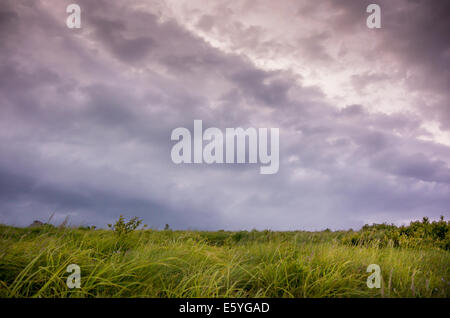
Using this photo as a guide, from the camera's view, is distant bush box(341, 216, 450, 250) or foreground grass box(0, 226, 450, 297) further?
distant bush box(341, 216, 450, 250)

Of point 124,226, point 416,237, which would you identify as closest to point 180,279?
point 124,226

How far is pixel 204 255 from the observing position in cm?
516

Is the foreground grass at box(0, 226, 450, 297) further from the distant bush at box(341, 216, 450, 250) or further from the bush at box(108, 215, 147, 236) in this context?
the distant bush at box(341, 216, 450, 250)

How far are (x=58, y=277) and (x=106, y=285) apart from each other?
0.60 m

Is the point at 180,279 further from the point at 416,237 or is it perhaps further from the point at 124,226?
the point at 416,237

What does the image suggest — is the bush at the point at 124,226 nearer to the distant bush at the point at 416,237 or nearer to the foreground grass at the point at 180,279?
the foreground grass at the point at 180,279

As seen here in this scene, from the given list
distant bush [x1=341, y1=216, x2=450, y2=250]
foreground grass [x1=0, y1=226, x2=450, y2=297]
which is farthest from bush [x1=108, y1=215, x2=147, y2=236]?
distant bush [x1=341, y1=216, x2=450, y2=250]

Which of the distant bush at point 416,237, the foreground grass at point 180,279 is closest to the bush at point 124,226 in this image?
the foreground grass at point 180,279
